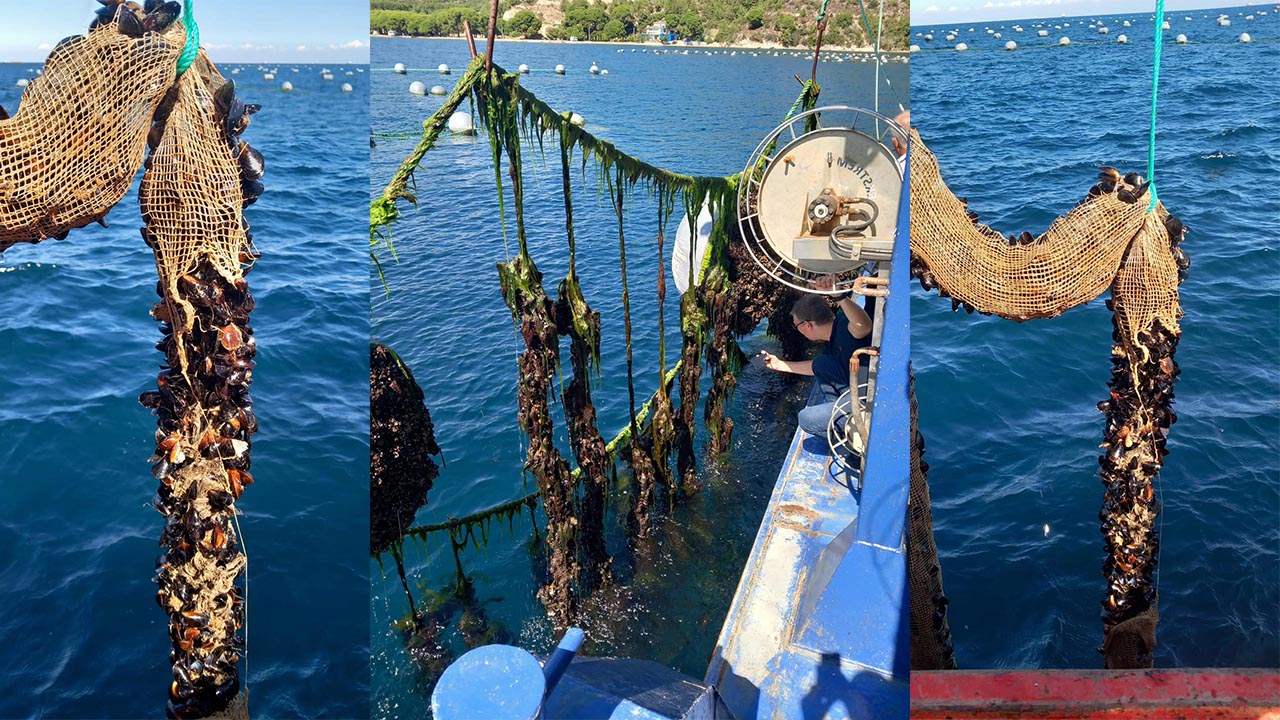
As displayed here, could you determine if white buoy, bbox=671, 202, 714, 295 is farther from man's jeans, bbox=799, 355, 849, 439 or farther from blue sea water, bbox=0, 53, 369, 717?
blue sea water, bbox=0, 53, 369, 717

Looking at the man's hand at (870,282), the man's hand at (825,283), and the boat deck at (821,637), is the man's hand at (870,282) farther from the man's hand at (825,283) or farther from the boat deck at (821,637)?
the man's hand at (825,283)

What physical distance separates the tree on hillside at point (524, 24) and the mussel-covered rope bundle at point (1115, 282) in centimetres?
793

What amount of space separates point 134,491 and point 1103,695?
398 inches

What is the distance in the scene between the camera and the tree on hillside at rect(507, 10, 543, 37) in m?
12.3

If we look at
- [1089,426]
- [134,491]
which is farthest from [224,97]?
[1089,426]

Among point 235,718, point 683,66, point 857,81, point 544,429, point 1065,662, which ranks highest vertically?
point 683,66

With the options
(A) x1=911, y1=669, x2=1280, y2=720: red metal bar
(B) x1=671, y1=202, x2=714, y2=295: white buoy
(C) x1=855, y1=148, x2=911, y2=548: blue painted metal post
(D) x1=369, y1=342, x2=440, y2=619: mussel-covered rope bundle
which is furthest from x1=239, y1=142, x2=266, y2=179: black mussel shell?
(B) x1=671, y1=202, x2=714, y2=295: white buoy

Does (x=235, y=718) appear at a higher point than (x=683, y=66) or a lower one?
lower

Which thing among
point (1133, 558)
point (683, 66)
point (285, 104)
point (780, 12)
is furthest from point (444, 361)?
point (285, 104)

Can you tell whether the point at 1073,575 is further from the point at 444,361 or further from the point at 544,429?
the point at 444,361

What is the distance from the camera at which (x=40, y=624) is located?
324 inches

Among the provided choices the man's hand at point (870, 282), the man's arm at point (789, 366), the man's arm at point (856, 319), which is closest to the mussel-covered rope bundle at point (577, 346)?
the man's arm at point (789, 366)

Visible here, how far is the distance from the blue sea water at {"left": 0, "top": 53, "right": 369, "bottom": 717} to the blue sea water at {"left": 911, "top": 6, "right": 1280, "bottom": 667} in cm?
653

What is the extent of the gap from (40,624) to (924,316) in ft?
49.1
